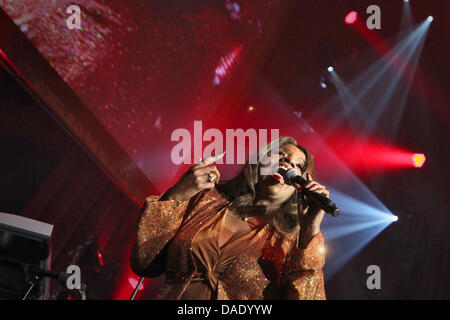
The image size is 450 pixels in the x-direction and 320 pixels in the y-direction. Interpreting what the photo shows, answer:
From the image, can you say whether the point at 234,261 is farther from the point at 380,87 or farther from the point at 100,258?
the point at 380,87

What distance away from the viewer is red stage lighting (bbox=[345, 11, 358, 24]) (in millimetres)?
4703

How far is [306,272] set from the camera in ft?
4.12

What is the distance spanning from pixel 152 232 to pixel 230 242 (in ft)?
1.09

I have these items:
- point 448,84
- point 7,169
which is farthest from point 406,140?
point 7,169

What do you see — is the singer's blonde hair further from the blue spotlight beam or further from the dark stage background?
the blue spotlight beam

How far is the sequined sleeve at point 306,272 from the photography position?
1.22 meters

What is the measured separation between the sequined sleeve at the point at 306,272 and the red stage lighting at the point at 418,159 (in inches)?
138

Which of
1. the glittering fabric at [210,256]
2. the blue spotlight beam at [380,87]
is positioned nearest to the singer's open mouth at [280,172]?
the glittering fabric at [210,256]

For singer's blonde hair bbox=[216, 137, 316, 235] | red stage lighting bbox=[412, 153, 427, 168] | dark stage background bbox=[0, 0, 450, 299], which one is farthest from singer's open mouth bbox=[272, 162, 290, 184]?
red stage lighting bbox=[412, 153, 427, 168]

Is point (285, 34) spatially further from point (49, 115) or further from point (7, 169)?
point (7, 169)

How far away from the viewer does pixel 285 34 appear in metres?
5.68
